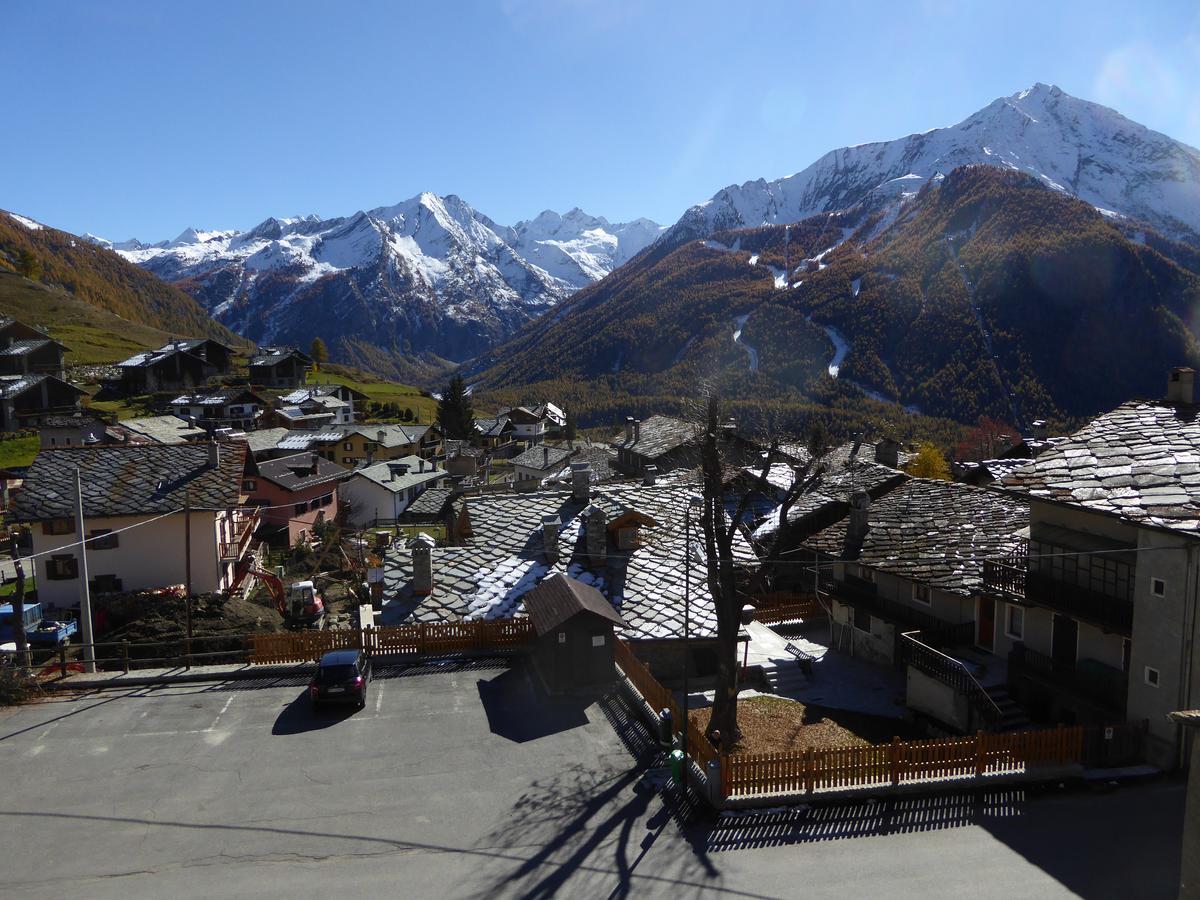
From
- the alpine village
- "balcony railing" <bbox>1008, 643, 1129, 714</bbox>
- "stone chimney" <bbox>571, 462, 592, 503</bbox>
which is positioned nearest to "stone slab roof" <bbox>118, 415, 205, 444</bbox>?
the alpine village

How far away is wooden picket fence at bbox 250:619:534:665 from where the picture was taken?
23375 millimetres

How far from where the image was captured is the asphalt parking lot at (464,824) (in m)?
13.4

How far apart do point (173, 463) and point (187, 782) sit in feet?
71.2

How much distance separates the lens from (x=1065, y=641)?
69.6 feet

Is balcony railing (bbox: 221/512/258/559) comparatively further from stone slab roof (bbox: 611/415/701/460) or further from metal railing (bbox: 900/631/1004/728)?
metal railing (bbox: 900/631/1004/728)

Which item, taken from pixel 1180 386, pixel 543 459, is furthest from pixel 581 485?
pixel 543 459

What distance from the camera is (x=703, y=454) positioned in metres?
19.9

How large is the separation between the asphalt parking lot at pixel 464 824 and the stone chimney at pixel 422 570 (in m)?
6.96

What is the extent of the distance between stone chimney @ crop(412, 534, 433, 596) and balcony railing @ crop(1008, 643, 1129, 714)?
61.9 feet

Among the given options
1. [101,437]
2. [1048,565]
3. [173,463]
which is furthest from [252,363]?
[1048,565]

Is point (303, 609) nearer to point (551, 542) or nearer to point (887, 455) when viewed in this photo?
point (551, 542)

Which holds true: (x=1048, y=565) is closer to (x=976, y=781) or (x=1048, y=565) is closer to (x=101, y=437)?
(x=976, y=781)

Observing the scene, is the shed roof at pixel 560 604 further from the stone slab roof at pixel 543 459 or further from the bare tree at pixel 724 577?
the stone slab roof at pixel 543 459

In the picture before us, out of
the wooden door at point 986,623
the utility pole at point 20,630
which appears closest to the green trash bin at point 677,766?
the wooden door at point 986,623
